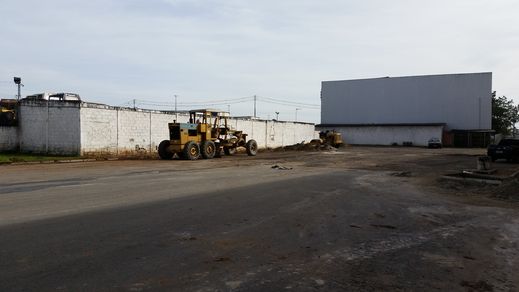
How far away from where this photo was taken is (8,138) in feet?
106

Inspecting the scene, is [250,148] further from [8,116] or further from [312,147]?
[8,116]

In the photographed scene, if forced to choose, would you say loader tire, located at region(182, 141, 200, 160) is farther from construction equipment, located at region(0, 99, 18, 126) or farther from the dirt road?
the dirt road

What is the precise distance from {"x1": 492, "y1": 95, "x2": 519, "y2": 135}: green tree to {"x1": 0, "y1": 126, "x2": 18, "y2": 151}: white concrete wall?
8886 cm

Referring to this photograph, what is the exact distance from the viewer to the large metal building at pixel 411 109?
76.4 m

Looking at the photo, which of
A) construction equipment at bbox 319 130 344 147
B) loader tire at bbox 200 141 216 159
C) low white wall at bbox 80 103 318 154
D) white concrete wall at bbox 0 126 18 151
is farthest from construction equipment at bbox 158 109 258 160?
construction equipment at bbox 319 130 344 147

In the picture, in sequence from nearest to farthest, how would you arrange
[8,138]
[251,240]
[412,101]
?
1. [251,240]
2. [8,138]
3. [412,101]

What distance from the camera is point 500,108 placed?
322 feet

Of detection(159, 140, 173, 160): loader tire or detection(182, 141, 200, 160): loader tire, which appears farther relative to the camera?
detection(159, 140, 173, 160): loader tire

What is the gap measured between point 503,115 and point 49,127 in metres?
92.2

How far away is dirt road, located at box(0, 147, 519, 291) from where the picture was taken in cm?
611

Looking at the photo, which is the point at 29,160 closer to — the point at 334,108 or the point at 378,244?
the point at 378,244

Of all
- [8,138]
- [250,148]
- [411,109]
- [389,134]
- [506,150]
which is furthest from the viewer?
[411,109]

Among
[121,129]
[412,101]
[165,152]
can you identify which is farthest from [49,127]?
[412,101]

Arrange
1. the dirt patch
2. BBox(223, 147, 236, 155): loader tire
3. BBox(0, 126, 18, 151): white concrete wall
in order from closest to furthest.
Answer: the dirt patch < BBox(0, 126, 18, 151): white concrete wall < BBox(223, 147, 236, 155): loader tire
